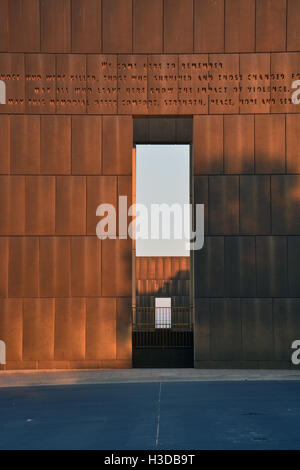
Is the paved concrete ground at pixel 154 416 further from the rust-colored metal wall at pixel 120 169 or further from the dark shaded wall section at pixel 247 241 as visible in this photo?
the rust-colored metal wall at pixel 120 169

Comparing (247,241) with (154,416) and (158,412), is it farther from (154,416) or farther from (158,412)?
(154,416)

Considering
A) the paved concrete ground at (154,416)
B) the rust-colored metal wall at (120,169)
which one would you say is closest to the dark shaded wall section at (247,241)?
the rust-colored metal wall at (120,169)

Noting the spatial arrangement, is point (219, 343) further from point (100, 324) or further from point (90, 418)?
point (90, 418)

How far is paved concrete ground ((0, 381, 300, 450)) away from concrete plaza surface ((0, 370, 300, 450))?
16 millimetres

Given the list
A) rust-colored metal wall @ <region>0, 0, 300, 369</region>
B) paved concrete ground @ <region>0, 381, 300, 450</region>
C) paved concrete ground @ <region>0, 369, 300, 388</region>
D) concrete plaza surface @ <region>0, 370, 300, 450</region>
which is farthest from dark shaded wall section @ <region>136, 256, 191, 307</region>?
paved concrete ground @ <region>0, 381, 300, 450</region>

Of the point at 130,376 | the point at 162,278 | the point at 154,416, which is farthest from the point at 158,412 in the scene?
the point at 162,278

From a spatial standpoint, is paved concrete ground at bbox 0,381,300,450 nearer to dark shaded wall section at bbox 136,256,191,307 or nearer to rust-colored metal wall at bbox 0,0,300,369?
rust-colored metal wall at bbox 0,0,300,369

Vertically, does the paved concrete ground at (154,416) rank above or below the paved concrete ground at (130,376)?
above

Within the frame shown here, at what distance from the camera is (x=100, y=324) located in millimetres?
19969

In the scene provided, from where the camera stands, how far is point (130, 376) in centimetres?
1858

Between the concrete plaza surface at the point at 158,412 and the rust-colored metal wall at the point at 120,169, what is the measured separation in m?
1.74

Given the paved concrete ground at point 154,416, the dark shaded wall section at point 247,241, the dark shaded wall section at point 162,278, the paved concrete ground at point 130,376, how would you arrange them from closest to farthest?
the paved concrete ground at point 154,416 < the paved concrete ground at point 130,376 < the dark shaded wall section at point 247,241 < the dark shaded wall section at point 162,278

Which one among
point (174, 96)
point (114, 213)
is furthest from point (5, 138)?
point (174, 96)

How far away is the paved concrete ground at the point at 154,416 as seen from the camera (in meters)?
10.2
